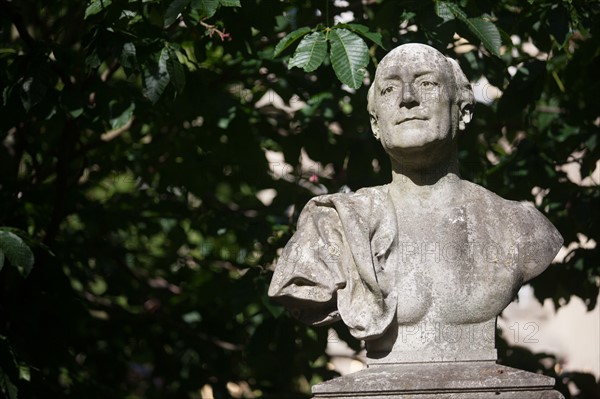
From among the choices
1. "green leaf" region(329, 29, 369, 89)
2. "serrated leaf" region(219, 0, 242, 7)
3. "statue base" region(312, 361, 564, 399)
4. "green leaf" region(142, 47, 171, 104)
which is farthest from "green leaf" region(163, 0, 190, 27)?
"statue base" region(312, 361, 564, 399)

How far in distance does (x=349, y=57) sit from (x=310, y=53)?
7.2 inches

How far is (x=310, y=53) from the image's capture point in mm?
5965

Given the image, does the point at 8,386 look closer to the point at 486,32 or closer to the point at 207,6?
the point at 207,6

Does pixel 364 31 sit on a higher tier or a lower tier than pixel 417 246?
higher

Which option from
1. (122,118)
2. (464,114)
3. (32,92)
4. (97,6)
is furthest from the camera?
(122,118)

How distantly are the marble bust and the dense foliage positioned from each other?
0.80 metres

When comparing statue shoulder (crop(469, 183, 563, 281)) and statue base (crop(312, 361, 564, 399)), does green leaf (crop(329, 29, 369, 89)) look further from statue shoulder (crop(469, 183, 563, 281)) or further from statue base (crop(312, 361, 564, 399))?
statue base (crop(312, 361, 564, 399))

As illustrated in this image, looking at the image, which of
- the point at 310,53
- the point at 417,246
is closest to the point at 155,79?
the point at 310,53

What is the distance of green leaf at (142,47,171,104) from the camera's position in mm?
6414

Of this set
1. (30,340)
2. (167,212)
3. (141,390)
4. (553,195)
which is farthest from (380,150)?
(141,390)

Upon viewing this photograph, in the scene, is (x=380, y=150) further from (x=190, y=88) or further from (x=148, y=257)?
(x=148, y=257)

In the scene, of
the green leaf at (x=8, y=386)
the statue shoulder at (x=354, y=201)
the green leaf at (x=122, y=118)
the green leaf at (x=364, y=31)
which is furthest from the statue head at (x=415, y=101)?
the green leaf at (x=8, y=386)

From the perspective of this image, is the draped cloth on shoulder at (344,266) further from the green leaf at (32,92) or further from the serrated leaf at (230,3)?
the green leaf at (32,92)

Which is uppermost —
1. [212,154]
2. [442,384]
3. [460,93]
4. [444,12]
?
[460,93]
